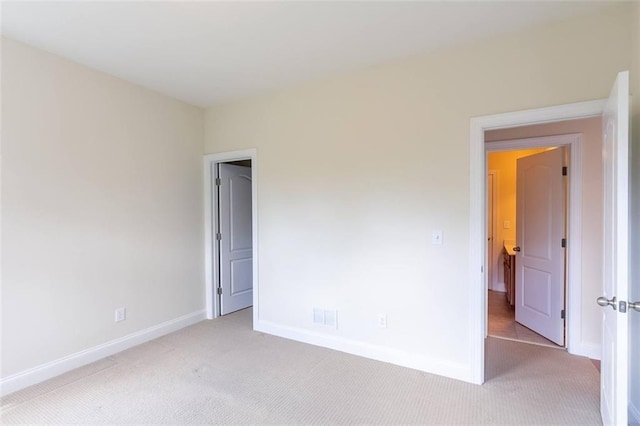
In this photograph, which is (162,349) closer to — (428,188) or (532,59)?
(428,188)

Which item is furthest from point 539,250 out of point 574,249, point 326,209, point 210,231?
point 210,231

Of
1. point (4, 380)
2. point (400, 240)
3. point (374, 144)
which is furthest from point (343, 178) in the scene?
point (4, 380)

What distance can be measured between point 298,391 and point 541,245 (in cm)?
292

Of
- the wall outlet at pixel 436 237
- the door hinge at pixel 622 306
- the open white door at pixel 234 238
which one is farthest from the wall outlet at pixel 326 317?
the door hinge at pixel 622 306

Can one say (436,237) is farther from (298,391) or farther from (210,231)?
(210,231)

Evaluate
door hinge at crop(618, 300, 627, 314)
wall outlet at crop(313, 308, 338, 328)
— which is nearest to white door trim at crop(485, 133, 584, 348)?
door hinge at crop(618, 300, 627, 314)

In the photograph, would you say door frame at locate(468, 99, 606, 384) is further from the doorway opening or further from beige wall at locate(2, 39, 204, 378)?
beige wall at locate(2, 39, 204, 378)

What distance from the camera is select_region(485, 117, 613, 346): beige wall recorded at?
9.24 feet

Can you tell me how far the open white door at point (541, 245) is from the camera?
318 centimetres

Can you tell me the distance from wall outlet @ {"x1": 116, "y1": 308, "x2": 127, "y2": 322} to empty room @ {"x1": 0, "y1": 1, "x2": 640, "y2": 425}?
59 mm

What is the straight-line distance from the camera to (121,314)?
3.10m

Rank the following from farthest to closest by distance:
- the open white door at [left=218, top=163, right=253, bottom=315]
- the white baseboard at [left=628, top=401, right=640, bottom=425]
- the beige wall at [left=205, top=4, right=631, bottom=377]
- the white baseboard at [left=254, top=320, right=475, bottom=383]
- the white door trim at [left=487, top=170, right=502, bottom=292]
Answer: the white door trim at [left=487, top=170, right=502, bottom=292], the open white door at [left=218, top=163, right=253, bottom=315], the white baseboard at [left=254, top=320, right=475, bottom=383], the beige wall at [left=205, top=4, right=631, bottom=377], the white baseboard at [left=628, top=401, right=640, bottom=425]

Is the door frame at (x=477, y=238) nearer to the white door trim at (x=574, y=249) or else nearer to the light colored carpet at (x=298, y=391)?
the light colored carpet at (x=298, y=391)

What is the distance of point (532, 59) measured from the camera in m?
2.27
